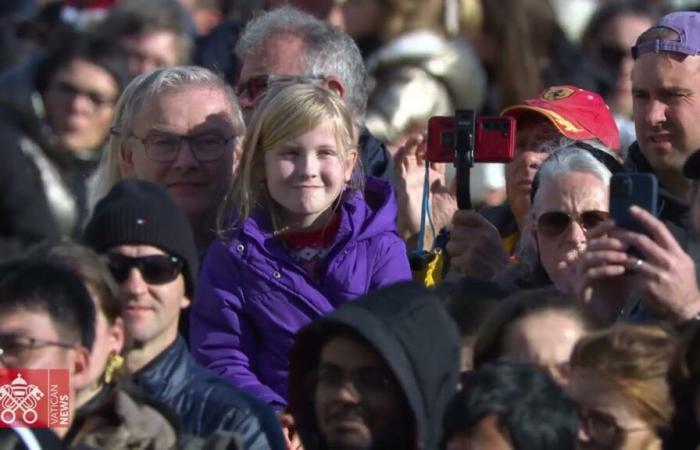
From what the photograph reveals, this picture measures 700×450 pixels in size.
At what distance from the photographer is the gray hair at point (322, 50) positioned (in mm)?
7562

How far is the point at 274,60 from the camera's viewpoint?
756cm

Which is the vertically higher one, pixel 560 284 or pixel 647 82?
pixel 647 82

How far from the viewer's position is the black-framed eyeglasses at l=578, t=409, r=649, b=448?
5.27 metres

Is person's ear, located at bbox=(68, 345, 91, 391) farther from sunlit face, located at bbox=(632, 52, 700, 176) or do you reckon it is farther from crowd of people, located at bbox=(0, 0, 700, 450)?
sunlit face, located at bbox=(632, 52, 700, 176)

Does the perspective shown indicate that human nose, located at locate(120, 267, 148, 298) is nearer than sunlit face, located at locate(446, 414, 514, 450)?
No

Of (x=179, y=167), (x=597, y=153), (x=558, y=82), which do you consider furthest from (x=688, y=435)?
(x=558, y=82)

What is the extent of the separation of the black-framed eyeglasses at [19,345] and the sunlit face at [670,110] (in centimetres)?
209

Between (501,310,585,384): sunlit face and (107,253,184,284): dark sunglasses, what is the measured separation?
951 mm

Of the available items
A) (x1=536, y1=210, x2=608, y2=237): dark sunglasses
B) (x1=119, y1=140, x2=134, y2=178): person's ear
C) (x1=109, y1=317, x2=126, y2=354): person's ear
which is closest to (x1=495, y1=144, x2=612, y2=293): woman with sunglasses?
(x1=536, y1=210, x2=608, y2=237): dark sunglasses

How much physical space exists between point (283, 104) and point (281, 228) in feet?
1.18

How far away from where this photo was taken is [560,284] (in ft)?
20.9

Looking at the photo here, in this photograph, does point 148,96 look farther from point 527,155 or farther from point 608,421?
point 608,421

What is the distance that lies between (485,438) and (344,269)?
1.59m

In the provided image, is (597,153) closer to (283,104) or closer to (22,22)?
(283,104)
